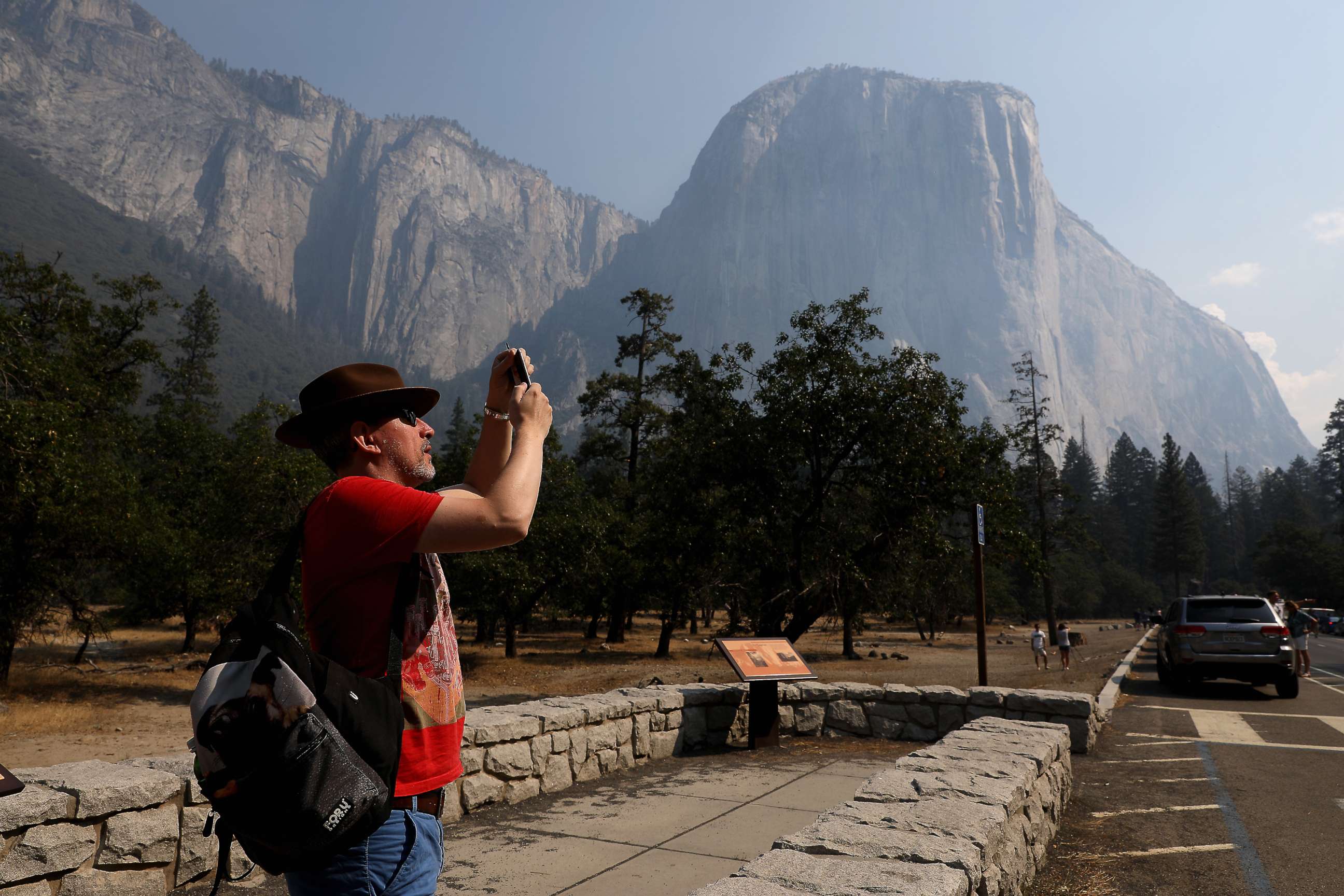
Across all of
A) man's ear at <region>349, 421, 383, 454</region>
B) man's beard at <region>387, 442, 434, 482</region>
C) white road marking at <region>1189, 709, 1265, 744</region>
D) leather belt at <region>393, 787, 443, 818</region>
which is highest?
man's ear at <region>349, 421, 383, 454</region>

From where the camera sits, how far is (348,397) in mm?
1976

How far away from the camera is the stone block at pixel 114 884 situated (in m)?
3.94

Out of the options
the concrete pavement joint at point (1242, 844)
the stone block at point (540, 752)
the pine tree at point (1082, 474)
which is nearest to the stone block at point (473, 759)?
the stone block at point (540, 752)

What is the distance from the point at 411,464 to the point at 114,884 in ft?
11.7

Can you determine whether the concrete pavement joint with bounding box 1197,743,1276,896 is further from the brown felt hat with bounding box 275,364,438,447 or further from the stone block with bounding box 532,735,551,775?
the brown felt hat with bounding box 275,364,438,447

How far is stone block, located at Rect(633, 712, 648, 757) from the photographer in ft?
26.1

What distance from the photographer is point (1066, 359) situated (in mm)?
186250

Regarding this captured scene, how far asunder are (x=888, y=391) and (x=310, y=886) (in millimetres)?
14238

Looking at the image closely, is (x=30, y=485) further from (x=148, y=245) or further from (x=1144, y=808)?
(x=148, y=245)

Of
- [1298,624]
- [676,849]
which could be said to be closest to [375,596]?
[676,849]

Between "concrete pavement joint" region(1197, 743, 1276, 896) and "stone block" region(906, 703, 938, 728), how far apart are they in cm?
253

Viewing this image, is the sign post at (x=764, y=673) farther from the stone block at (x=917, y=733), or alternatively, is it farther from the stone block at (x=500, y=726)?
the stone block at (x=500, y=726)

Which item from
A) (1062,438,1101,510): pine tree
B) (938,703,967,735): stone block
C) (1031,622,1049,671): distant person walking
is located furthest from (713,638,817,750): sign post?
(1062,438,1101,510): pine tree

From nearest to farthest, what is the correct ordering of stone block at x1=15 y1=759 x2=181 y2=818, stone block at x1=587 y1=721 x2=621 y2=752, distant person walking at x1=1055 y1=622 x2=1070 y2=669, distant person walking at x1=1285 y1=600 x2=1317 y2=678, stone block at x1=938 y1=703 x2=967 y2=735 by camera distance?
stone block at x1=15 y1=759 x2=181 y2=818 < stone block at x1=587 y1=721 x2=621 y2=752 < stone block at x1=938 y1=703 x2=967 y2=735 < distant person walking at x1=1285 y1=600 x2=1317 y2=678 < distant person walking at x1=1055 y1=622 x2=1070 y2=669
